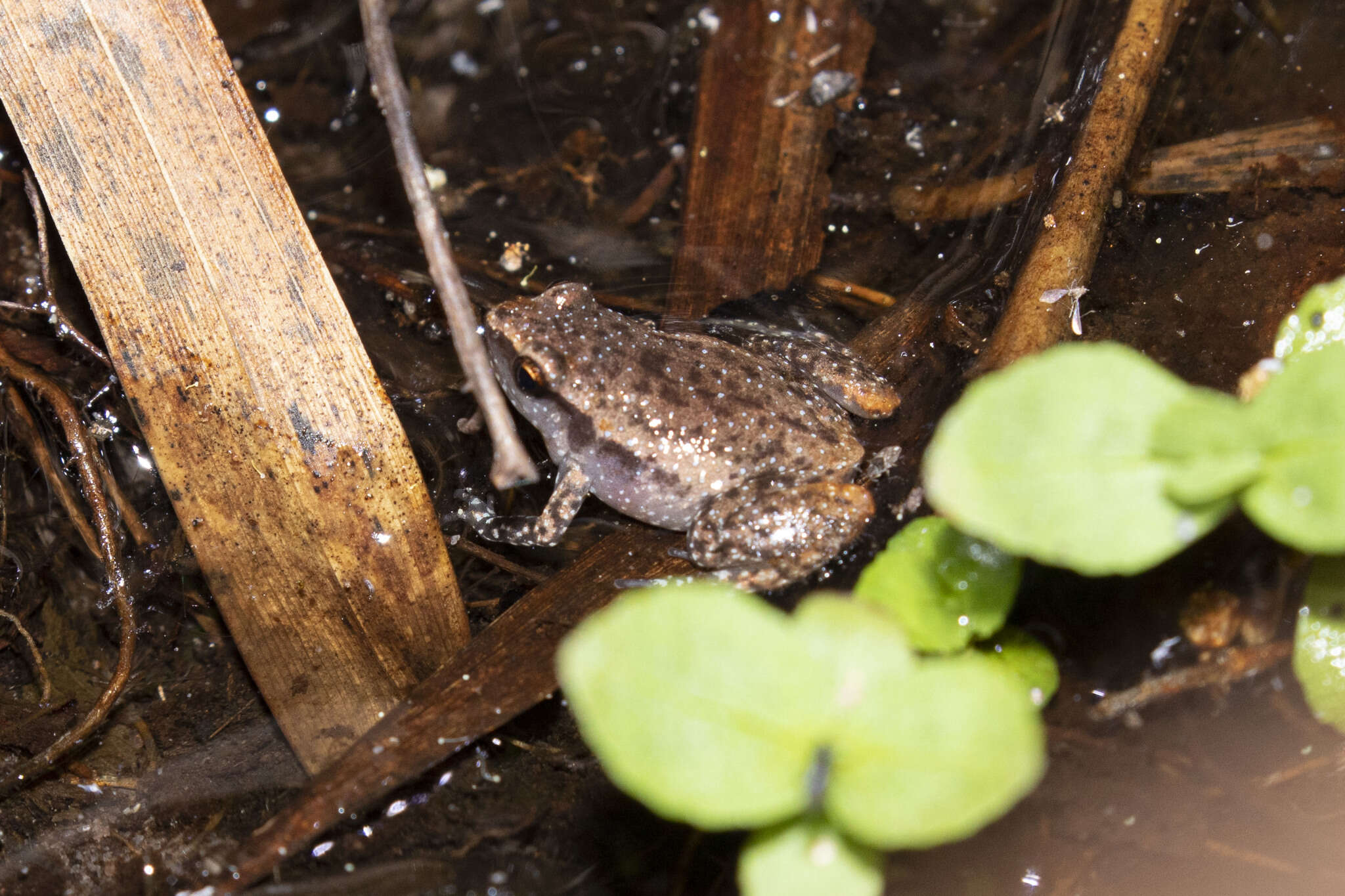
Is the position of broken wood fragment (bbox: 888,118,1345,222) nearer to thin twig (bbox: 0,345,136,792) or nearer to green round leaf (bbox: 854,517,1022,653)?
green round leaf (bbox: 854,517,1022,653)

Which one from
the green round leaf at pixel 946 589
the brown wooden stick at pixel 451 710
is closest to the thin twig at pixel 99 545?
the brown wooden stick at pixel 451 710

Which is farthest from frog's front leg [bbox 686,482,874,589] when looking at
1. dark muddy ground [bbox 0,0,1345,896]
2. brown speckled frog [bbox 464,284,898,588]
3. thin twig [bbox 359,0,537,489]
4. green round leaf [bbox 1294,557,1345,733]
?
green round leaf [bbox 1294,557,1345,733]

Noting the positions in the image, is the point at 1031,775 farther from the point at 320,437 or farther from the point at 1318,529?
the point at 320,437

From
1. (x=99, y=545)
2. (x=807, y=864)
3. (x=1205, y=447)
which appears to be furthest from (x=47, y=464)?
(x=1205, y=447)

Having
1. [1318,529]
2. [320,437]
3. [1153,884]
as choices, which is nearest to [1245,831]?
[1153,884]

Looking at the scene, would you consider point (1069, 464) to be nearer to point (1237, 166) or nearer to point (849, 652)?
point (849, 652)

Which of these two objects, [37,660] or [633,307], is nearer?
[37,660]
